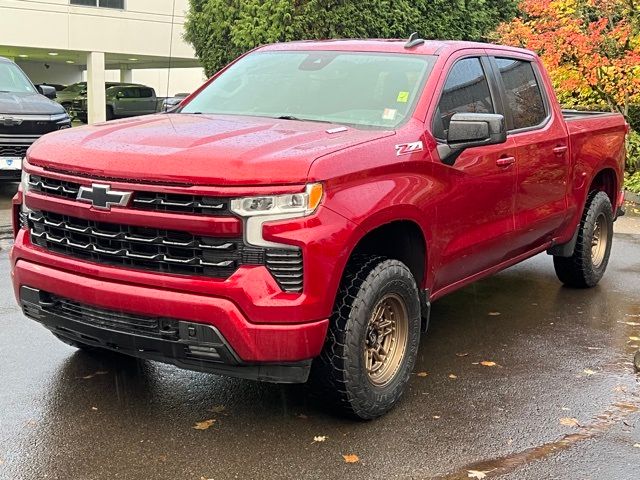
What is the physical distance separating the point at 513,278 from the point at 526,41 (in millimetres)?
7233

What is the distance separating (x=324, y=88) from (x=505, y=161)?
4.12ft

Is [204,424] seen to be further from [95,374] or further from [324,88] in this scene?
[324,88]

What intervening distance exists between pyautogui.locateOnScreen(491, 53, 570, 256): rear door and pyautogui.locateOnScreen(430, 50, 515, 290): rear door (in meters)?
0.16

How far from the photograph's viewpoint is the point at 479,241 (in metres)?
5.02

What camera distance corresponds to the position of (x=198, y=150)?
3.73m

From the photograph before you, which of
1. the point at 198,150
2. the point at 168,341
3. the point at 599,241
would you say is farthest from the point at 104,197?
the point at 599,241

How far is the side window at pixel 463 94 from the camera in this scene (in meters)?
4.72

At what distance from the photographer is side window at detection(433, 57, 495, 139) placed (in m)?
4.72

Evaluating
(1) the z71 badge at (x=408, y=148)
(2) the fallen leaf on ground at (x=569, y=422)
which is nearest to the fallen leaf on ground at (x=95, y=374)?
(1) the z71 badge at (x=408, y=148)

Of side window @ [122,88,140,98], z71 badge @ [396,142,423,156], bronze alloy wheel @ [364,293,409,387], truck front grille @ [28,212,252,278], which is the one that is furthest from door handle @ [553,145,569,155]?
side window @ [122,88,140,98]

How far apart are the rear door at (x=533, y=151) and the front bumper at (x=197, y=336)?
2323 mm

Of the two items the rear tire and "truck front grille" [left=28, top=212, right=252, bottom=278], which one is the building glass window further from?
"truck front grille" [left=28, top=212, right=252, bottom=278]

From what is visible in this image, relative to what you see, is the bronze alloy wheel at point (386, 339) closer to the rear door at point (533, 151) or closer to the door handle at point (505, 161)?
the door handle at point (505, 161)

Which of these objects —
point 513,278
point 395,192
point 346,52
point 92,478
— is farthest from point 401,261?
point 513,278
